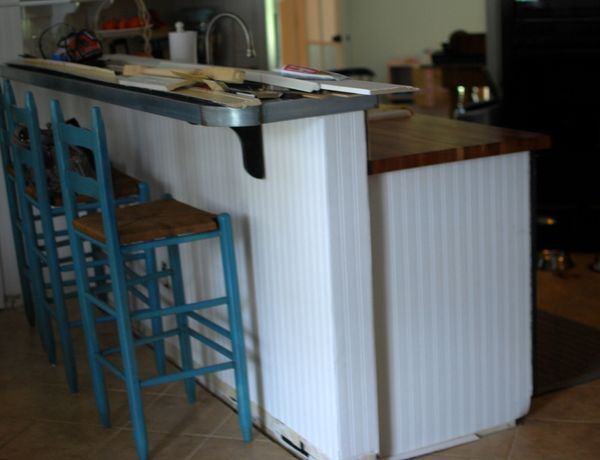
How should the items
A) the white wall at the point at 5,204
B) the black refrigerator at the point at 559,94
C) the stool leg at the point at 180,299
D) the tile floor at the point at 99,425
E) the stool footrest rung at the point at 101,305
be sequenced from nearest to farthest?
the stool footrest rung at the point at 101,305 < the tile floor at the point at 99,425 < the stool leg at the point at 180,299 < the white wall at the point at 5,204 < the black refrigerator at the point at 559,94

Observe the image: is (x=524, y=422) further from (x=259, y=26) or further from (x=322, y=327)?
(x=259, y=26)

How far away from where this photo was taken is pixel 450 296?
103 inches

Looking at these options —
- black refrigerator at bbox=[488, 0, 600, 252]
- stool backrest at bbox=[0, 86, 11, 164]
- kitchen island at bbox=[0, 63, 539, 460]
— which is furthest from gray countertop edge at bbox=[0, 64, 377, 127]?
black refrigerator at bbox=[488, 0, 600, 252]

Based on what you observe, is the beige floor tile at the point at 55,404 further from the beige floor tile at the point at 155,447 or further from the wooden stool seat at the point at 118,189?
the wooden stool seat at the point at 118,189

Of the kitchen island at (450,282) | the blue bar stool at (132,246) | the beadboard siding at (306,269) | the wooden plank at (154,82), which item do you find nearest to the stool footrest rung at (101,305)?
the blue bar stool at (132,246)

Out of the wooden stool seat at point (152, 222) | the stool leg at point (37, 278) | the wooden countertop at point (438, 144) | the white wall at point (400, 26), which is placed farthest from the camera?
the white wall at point (400, 26)

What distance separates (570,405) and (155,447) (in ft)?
4.25

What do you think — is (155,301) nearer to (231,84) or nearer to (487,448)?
(231,84)

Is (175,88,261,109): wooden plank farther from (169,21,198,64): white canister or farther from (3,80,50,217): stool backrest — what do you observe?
(169,21,198,64): white canister

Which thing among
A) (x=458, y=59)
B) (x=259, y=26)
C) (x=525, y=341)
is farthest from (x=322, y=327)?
(x=458, y=59)

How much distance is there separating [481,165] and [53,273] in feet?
4.98

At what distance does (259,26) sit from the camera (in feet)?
14.7

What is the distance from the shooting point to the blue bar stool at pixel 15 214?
361cm

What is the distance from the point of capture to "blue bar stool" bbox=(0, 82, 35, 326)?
3607 millimetres
